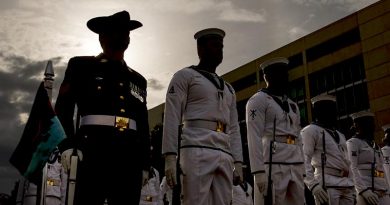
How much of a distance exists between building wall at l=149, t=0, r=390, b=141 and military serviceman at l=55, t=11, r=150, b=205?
3506 cm

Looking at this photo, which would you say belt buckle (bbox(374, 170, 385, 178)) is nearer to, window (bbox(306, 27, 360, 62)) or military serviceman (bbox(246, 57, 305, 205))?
military serviceman (bbox(246, 57, 305, 205))

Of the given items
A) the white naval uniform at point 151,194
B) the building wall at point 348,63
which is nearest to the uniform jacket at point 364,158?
the white naval uniform at point 151,194

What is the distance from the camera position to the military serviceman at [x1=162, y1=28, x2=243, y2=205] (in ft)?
17.2

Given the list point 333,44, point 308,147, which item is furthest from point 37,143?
point 333,44

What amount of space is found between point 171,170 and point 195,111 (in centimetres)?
84

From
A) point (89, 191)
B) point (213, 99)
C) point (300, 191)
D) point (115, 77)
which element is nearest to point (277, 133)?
point (300, 191)

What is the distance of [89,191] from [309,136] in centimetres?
498

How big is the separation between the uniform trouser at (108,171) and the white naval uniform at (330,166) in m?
4.09

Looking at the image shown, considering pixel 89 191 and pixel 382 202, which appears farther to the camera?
pixel 382 202

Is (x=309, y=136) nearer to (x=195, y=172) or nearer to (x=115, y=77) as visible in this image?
(x=195, y=172)

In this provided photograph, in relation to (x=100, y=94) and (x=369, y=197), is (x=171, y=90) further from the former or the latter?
(x=369, y=197)

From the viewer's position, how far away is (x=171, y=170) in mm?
5113

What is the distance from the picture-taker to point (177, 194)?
16.8 feet

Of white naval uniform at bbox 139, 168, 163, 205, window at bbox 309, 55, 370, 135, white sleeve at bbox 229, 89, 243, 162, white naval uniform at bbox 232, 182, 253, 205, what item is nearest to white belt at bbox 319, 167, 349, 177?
white sleeve at bbox 229, 89, 243, 162
